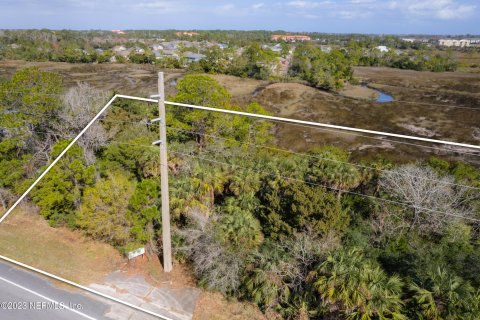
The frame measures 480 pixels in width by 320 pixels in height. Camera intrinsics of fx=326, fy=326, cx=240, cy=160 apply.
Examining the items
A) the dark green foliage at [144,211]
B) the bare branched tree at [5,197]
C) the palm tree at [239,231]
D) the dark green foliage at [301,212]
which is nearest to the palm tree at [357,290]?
the dark green foliage at [301,212]

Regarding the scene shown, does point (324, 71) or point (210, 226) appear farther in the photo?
point (324, 71)

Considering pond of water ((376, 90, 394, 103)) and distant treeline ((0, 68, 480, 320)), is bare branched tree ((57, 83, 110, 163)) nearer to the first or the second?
distant treeline ((0, 68, 480, 320))

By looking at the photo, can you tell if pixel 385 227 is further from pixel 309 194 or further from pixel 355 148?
pixel 355 148

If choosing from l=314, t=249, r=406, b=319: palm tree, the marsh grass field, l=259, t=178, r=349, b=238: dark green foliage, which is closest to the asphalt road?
l=259, t=178, r=349, b=238: dark green foliage

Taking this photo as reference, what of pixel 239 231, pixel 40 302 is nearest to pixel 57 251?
pixel 40 302

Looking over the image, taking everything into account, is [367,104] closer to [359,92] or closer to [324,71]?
[359,92]
